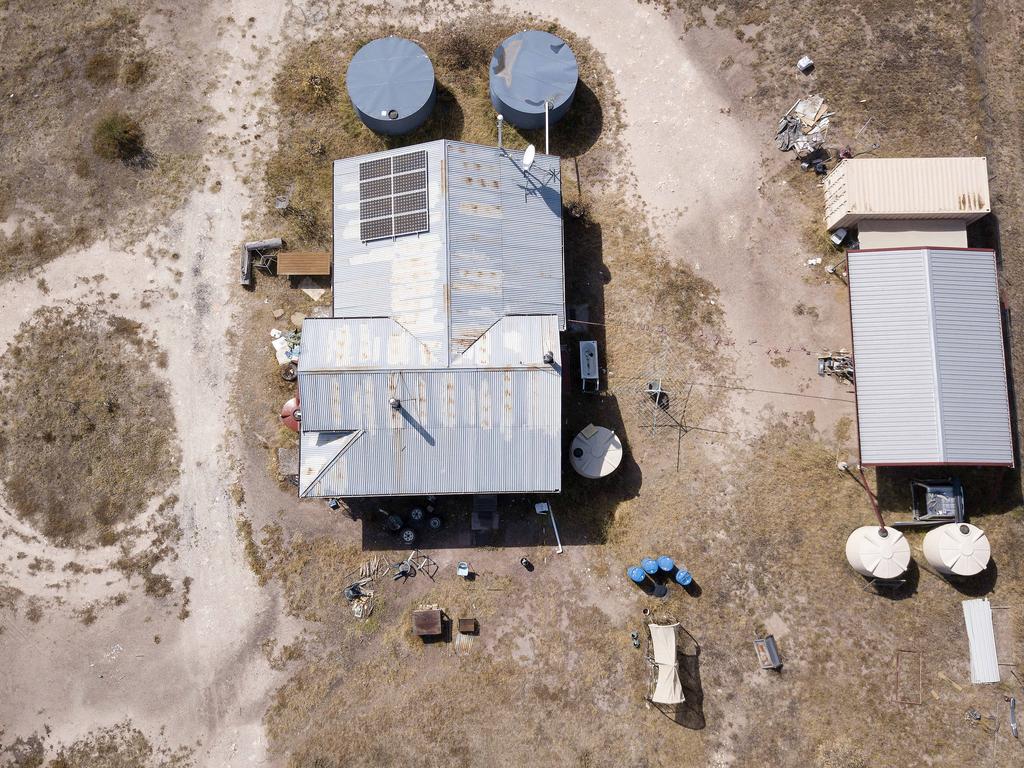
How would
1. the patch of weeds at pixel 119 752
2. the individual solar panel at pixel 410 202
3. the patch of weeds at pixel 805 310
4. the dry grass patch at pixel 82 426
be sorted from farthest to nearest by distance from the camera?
the dry grass patch at pixel 82 426 < the patch of weeds at pixel 805 310 < the patch of weeds at pixel 119 752 < the individual solar panel at pixel 410 202

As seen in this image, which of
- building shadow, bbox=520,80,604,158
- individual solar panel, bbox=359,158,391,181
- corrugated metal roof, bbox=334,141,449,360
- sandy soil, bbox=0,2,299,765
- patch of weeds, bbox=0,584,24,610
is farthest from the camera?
building shadow, bbox=520,80,604,158

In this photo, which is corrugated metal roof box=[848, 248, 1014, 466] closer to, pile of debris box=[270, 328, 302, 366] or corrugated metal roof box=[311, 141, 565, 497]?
corrugated metal roof box=[311, 141, 565, 497]

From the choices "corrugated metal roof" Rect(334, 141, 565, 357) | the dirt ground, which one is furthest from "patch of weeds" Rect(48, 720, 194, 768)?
"corrugated metal roof" Rect(334, 141, 565, 357)

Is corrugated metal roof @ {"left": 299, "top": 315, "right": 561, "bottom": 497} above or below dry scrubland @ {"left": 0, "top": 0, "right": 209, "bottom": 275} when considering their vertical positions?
below

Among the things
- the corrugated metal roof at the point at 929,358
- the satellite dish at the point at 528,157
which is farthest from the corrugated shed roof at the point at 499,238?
the corrugated metal roof at the point at 929,358

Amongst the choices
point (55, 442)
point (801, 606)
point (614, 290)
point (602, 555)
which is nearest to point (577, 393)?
point (614, 290)

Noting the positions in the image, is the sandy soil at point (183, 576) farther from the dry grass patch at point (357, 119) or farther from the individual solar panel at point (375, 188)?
the individual solar panel at point (375, 188)

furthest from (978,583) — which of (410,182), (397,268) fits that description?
(410,182)
